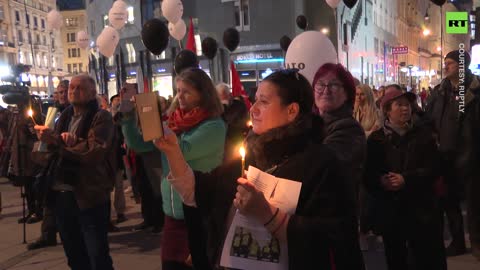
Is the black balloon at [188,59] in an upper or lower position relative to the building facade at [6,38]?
lower

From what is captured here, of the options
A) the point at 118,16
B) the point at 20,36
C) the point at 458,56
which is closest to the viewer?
the point at 458,56

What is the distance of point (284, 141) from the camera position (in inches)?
75.9

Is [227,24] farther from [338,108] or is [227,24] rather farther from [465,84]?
[338,108]

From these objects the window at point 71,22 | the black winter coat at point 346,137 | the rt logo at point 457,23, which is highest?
the window at point 71,22

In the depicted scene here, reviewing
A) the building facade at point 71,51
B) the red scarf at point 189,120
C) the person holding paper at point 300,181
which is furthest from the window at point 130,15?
the building facade at point 71,51

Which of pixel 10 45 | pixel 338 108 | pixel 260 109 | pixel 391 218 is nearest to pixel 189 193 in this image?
pixel 260 109

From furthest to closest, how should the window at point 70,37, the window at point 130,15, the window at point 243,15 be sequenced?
the window at point 70,37
the window at point 130,15
the window at point 243,15

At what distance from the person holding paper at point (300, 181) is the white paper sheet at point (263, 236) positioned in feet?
0.09

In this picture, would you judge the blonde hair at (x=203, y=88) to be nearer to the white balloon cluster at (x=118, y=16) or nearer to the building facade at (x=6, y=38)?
the white balloon cluster at (x=118, y=16)

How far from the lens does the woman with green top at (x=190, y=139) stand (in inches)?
120

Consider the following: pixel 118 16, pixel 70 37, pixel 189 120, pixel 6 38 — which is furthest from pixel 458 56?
pixel 70 37

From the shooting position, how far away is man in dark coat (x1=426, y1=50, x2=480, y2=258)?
5.15 m

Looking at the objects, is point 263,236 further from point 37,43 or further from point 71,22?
point 71,22

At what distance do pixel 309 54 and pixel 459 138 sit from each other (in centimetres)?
192
